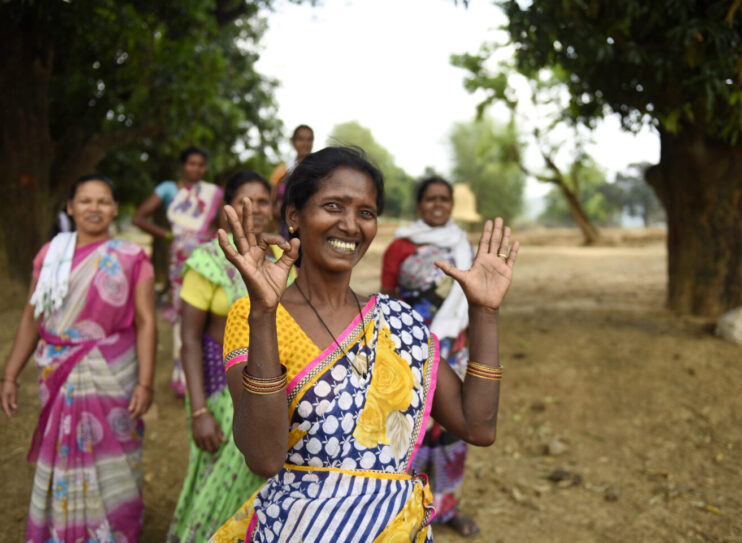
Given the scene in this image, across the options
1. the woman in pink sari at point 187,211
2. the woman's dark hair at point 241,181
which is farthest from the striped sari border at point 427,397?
the woman in pink sari at point 187,211

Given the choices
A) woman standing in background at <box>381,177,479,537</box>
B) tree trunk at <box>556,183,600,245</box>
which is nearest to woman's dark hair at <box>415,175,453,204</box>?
woman standing in background at <box>381,177,479,537</box>

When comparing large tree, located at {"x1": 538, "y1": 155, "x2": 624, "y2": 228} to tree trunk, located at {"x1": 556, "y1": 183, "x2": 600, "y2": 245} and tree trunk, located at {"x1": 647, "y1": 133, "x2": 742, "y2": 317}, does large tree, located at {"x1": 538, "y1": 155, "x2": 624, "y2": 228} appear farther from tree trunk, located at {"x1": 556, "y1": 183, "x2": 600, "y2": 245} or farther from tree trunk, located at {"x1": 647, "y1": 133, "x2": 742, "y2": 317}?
tree trunk, located at {"x1": 647, "y1": 133, "x2": 742, "y2": 317}

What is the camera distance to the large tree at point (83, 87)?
6512 millimetres

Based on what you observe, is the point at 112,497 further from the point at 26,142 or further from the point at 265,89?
the point at 265,89

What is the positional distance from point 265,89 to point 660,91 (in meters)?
10.8

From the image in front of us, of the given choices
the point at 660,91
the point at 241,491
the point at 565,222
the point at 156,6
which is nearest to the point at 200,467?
the point at 241,491

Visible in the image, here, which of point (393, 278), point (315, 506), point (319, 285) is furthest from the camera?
point (393, 278)

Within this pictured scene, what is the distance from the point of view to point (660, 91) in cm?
480

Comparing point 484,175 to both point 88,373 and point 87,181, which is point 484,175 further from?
point 88,373

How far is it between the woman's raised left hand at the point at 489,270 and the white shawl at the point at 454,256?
5.12 ft

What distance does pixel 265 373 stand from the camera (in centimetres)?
135

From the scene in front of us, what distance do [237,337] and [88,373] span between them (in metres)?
1.51

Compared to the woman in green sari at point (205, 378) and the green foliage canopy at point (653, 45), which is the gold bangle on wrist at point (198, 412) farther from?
the green foliage canopy at point (653, 45)

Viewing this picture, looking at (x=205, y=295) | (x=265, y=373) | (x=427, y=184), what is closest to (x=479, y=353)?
(x=265, y=373)
